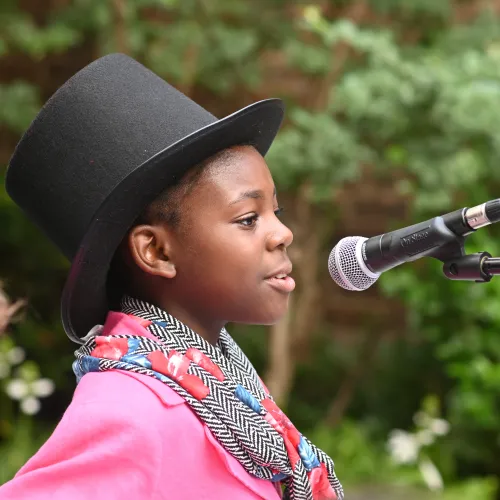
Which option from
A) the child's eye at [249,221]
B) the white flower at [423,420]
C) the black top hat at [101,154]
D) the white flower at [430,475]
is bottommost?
the white flower at [430,475]

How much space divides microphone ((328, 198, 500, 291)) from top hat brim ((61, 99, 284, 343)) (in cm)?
31

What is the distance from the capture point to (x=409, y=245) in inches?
55.4

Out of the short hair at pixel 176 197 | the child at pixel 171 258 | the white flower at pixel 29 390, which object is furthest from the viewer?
the white flower at pixel 29 390

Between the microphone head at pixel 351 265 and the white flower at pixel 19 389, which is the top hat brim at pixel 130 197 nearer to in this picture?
the microphone head at pixel 351 265

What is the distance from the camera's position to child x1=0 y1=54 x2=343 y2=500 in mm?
1431

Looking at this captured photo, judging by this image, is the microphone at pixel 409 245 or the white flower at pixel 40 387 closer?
the microphone at pixel 409 245

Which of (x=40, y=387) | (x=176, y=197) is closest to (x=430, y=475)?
(x=40, y=387)

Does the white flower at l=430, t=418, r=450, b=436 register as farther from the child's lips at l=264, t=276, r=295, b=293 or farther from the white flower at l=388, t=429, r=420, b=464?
the child's lips at l=264, t=276, r=295, b=293

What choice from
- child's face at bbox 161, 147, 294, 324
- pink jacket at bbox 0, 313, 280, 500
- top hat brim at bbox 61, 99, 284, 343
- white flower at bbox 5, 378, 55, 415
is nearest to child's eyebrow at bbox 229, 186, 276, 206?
child's face at bbox 161, 147, 294, 324

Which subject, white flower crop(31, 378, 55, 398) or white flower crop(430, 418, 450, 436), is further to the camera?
white flower crop(430, 418, 450, 436)

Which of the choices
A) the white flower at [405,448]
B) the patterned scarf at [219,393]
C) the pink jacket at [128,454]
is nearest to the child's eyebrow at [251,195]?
the patterned scarf at [219,393]

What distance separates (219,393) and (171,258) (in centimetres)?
28

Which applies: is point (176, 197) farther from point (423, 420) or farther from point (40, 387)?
point (423, 420)

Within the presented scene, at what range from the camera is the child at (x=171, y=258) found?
4.69 feet
